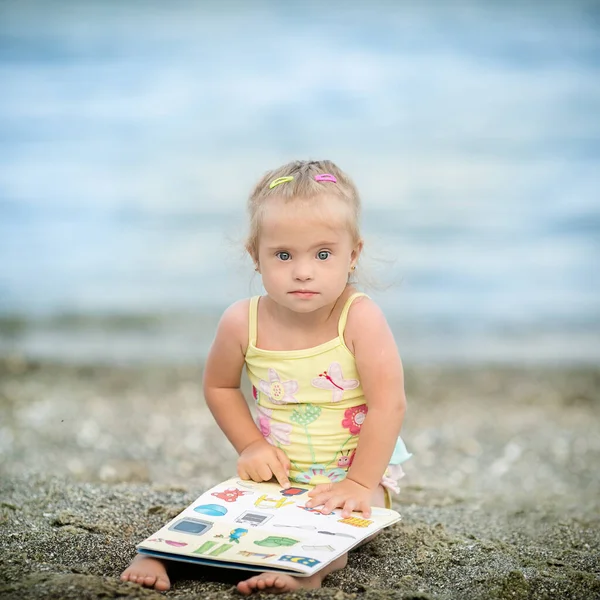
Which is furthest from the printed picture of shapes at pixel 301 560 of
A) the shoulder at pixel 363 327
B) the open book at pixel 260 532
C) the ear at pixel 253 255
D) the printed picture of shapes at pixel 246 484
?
the ear at pixel 253 255

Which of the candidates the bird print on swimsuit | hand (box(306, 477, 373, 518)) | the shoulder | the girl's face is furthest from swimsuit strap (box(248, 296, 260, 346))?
hand (box(306, 477, 373, 518))

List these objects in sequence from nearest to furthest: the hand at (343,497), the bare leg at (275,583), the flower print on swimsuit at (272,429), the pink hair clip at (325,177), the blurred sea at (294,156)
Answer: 1. the bare leg at (275,583)
2. the hand at (343,497)
3. the pink hair clip at (325,177)
4. the flower print on swimsuit at (272,429)
5. the blurred sea at (294,156)

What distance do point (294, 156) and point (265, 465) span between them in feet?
44.7

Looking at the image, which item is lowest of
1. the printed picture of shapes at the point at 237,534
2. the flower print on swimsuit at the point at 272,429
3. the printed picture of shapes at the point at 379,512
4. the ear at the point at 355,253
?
the printed picture of shapes at the point at 379,512

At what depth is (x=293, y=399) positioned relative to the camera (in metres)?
3.21

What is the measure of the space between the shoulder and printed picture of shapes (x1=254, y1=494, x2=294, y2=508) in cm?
59

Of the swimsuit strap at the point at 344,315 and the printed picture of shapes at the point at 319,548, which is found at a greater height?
the swimsuit strap at the point at 344,315

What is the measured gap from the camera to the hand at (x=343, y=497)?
294 centimetres

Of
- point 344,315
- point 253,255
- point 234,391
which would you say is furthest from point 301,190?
point 234,391

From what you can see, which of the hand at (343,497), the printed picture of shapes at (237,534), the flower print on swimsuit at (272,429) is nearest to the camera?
the printed picture of shapes at (237,534)

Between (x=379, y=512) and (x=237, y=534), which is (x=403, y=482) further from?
(x=237, y=534)

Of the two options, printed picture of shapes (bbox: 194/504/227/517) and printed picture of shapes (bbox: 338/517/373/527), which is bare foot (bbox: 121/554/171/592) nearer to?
printed picture of shapes (bbox: 194/504/227/517)

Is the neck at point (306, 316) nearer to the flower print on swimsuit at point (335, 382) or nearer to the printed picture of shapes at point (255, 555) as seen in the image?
the flower print on swimsuit at point (335, 382)

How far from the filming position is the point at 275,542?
2.69 metres
